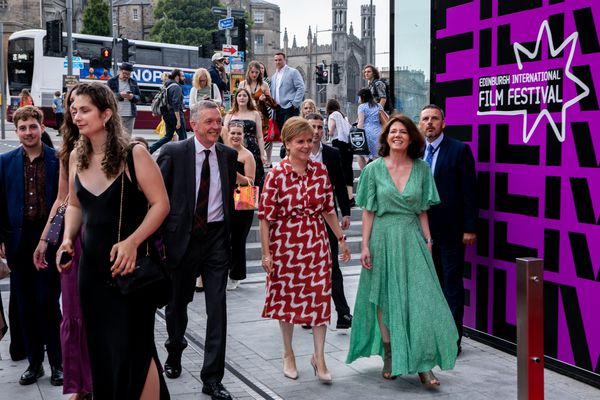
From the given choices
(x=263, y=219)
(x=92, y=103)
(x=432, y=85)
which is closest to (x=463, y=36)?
(x=432, y=85)

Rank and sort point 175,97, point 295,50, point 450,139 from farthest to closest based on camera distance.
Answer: point 295,50 → point 175,97 → point 450,139

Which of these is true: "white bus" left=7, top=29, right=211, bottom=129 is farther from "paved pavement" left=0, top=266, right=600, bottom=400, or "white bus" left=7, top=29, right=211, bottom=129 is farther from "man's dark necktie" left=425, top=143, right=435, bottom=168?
"man's dark necktie" left=425, top=143, right=435, bottom=168

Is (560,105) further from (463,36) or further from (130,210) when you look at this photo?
(130,210)

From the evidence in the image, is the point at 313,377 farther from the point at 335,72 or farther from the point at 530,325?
the point at 335,72

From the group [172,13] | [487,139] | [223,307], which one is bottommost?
[223,307]

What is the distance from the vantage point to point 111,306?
13.7ft

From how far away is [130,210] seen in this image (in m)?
4.14

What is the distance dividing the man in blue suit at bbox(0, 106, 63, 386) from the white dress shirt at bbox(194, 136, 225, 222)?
105cm

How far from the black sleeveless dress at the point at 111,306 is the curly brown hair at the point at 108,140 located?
7 centimetres

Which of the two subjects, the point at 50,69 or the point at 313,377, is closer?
the point at 313,377

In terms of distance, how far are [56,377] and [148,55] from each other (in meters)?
36.0

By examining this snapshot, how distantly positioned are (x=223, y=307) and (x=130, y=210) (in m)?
1.79

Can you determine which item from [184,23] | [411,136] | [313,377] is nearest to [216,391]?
[313,377]

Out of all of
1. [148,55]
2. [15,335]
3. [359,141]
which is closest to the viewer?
[15,335]
